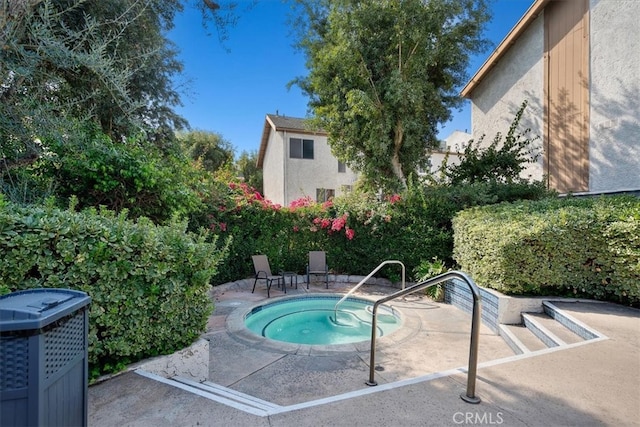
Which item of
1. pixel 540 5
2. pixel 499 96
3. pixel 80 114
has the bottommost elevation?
pixel 80 114

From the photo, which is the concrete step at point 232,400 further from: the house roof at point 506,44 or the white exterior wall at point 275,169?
the white exterior wall at point 275,169

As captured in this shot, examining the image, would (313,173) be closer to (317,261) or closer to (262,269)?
(317,261)

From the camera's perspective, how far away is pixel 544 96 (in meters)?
11.1

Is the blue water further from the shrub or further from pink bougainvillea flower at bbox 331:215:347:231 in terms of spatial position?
the shrub

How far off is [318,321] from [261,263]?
2.62 meters

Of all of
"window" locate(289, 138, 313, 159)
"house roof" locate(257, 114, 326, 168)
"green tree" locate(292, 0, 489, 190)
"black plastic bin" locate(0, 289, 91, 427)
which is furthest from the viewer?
"window" locate(289, 138, 313, 159)

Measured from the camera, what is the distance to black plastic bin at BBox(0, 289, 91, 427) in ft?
5.29

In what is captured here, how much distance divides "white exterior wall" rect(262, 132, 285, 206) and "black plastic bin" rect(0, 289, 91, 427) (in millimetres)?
17134

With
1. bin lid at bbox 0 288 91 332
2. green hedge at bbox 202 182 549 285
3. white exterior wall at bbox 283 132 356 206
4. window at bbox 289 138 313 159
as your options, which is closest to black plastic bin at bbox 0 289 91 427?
bin lid at bbox 0 288 91 332

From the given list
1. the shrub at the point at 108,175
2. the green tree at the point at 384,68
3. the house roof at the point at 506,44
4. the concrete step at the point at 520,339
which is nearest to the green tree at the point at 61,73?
the shrub at the point at 108,175

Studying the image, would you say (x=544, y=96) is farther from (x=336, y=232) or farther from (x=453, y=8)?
(x=336, y=232)

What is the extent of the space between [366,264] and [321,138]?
38.8ft

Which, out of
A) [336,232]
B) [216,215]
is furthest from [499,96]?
[216,215]

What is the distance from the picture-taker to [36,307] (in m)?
1.81
